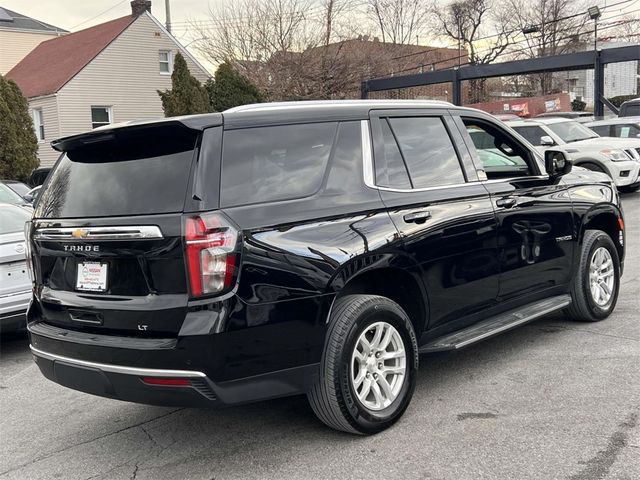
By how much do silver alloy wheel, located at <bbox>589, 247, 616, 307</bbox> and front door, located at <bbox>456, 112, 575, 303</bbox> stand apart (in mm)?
454

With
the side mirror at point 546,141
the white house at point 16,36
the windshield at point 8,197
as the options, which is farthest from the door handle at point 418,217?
the white house at point 16,36

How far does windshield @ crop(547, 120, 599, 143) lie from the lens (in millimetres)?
15352

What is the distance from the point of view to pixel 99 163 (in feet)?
12.5

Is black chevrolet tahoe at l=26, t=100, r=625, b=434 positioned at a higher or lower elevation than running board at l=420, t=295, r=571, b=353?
higher

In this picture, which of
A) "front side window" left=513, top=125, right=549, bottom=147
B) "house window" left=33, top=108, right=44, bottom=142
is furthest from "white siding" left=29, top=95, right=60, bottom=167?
"front side window" left=513, top=125, right=549, bottom=147

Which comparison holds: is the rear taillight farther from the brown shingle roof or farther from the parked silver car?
the brown shingle roof

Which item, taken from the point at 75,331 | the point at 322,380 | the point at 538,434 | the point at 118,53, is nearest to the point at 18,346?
the point at 75,331

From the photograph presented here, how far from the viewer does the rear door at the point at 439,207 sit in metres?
4.19

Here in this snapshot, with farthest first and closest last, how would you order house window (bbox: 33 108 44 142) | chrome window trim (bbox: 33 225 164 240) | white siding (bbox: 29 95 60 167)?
house window (bbox: 33 108 44 142) → white siding (bbox: 29 95 60 167) → chrome window trim (bbox: 33 225 164 240)

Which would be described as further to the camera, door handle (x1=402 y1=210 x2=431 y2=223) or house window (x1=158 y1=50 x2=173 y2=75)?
house window (x1=158 y1=50 x2=173 y2=75)

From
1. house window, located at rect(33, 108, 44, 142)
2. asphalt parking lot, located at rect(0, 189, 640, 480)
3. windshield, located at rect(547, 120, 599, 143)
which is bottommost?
asphalt parking lot, located at rect(0, 189, 640, 480)

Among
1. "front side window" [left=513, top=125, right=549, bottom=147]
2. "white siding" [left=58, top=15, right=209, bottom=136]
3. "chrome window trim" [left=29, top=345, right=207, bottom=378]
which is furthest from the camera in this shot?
"white siding" [left=58, top=15, right=209, bottom=136]

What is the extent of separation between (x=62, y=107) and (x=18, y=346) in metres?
26.1

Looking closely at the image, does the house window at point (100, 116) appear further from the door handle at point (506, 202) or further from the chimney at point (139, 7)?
the door handle at point (506, 202)
